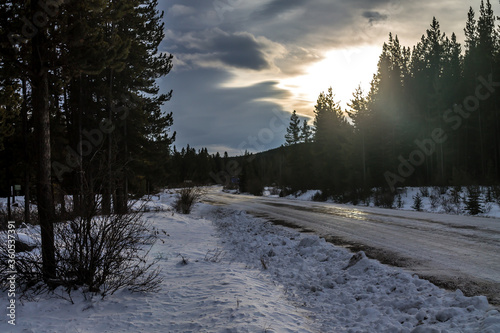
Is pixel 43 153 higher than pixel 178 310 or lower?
higher

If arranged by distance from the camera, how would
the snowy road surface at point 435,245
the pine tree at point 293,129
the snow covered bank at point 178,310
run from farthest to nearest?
the pine tree at point 293,129 < the snowy road surface at point 435,245 < the snow covered bank at point 178,310

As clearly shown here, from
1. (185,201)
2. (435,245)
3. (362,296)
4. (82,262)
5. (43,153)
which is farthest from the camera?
(185,201)

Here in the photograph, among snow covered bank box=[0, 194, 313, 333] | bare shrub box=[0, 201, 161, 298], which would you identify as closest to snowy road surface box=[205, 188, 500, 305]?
snow covered bank box=[0, 194, 313, 333]

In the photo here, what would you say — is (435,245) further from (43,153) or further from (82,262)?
(43,153)

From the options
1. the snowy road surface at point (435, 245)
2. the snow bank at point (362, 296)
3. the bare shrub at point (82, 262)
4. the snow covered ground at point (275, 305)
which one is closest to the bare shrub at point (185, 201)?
the snowy road surface at point (435, 245)

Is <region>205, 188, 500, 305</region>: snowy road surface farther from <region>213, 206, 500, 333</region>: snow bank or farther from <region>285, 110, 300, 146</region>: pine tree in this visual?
<region>285, 110, 300, 146</region>: pine tree

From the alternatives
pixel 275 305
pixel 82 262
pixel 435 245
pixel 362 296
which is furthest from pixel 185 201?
pixel 362 296

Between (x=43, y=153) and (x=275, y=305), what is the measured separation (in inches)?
182

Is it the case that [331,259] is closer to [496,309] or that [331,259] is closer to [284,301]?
[284,301]

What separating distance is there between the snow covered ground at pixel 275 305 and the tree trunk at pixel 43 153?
2.39 feet

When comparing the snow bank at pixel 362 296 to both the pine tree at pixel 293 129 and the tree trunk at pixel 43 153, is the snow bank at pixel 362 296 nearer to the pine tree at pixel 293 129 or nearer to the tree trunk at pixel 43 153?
the tree trunk at pixel 43 153

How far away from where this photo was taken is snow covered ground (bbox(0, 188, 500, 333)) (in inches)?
154

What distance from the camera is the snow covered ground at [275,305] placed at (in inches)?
154

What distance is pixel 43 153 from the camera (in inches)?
210
